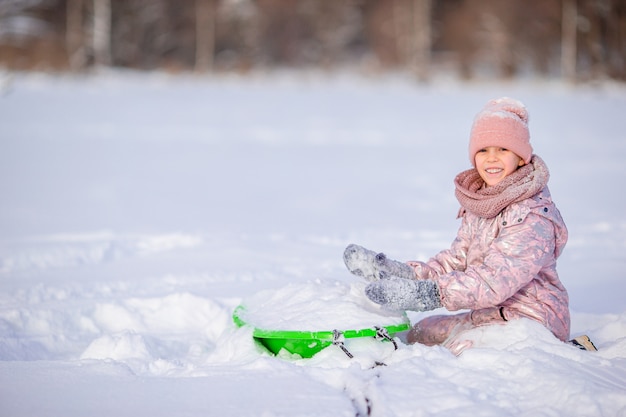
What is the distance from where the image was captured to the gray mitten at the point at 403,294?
2654 millimetres

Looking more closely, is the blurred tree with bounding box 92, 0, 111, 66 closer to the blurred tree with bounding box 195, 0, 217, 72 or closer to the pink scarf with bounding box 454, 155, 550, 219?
the blurred tree with bounding box 195, 0, 217, 72

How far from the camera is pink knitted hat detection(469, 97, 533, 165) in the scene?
110 inches

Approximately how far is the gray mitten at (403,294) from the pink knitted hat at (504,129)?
60cm

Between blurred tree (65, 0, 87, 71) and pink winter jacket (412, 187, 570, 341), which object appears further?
blurred tree (65, 0, 87, 71)

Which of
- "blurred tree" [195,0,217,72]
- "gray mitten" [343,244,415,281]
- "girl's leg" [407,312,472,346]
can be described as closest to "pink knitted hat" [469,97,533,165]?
"gray mitten" [343,244,415,281]

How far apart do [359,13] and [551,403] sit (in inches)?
1043

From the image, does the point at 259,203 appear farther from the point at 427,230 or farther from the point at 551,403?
the point at 551,403

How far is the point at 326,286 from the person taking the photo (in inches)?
121

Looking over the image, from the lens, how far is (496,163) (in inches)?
112

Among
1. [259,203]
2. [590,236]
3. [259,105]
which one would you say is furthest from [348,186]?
[259,105]

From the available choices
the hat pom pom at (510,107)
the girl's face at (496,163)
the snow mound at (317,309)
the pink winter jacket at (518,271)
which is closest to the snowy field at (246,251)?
the snow mound at (317,309)

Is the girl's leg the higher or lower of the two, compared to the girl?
lower

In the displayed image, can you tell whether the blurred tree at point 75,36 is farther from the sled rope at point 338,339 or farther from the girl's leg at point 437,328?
the sled rope at point 338,339

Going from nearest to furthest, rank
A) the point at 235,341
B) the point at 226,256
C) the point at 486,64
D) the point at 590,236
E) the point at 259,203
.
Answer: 1. the point at 235,341
2. the point at 226,256
3. the point at 590,236
4. the point at 259,203
5. the point at 486,64
